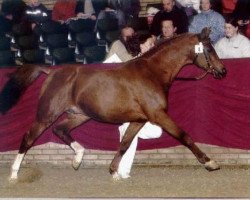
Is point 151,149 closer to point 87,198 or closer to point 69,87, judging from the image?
point 69,87

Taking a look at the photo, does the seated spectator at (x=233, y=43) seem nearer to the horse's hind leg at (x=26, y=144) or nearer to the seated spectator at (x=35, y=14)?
the horse's hind leg at (x=26, y=144)

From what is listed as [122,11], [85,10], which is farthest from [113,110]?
[85,10]

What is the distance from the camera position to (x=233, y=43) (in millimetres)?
10109

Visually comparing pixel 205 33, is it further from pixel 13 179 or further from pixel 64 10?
pixel 64 10

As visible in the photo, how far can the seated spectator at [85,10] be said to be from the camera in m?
13.0

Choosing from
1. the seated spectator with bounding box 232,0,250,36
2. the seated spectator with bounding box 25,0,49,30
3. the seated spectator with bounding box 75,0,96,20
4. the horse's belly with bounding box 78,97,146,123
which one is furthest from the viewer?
the seated spectator with bounding box 25,0,49,30

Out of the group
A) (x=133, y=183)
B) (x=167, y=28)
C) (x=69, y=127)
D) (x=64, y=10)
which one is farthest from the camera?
(x=64, y=10)

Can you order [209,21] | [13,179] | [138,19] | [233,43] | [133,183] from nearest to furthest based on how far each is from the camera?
[133,183], [13,179], [233,43], [209,21], [138,19]

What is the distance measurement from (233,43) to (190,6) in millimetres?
2256

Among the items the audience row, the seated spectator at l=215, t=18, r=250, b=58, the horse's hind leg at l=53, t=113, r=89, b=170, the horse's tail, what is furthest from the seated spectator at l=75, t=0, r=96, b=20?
the horse's hind leg at l=53, t=113, r=89, b=170

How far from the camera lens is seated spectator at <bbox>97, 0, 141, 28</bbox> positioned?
12695mm

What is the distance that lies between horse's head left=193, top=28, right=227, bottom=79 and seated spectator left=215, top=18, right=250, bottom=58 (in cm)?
108

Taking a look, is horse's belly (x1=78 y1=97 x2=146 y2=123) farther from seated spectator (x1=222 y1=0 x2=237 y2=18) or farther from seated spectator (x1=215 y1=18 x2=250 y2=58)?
seated spectator (x1=222 y1=0 x2=237 y2=18)

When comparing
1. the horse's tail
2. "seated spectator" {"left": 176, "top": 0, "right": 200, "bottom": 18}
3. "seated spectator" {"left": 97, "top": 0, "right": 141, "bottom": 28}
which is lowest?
the horse's tail
